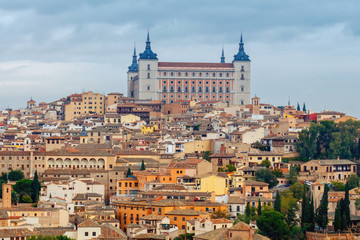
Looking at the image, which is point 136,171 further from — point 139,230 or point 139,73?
point 139,73

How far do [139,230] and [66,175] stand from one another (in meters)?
19.2

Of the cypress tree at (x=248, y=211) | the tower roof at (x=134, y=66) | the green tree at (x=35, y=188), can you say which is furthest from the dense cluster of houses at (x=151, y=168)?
the tower roof at (x=134, y=66)

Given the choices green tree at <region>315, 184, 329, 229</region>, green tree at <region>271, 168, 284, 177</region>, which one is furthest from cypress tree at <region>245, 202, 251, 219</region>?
green tree at <region>271, 168, 284, 177</region>

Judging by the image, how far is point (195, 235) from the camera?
62.3 m

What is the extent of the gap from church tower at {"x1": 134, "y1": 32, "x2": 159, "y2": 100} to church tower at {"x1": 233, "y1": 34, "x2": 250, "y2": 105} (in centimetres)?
1245

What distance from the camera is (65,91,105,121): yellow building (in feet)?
419


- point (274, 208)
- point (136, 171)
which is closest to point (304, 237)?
point (274, 208)

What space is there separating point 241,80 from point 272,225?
8809 centimetres

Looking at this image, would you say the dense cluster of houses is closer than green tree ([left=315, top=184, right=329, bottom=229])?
Yes

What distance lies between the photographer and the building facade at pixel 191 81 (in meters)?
147

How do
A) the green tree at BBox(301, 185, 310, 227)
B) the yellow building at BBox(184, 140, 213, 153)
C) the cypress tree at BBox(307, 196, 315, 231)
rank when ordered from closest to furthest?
the cypress tree at BBox(307, 196, 315, 231) → the green tree at BBox(301, 185, 310, 227) → the yellow building at BBox(184, 140, 213, 153)

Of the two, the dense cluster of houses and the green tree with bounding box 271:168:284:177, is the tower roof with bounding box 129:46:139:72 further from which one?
the green tree with bounding box 271:168:284:177

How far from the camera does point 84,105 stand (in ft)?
424

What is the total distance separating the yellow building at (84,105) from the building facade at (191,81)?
623 inches
